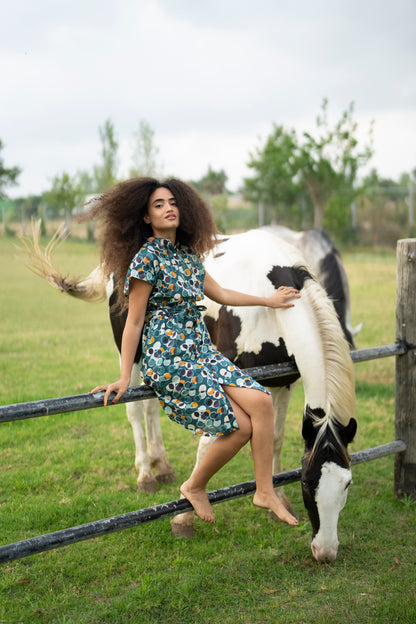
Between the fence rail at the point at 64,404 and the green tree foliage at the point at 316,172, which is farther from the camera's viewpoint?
the green tree foliage at the point at 316,172

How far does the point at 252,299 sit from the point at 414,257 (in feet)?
4.02

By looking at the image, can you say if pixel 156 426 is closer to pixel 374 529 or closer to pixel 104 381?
pixel 374 529

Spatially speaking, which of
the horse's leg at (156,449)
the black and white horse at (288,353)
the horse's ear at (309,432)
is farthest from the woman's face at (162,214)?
the horse's leg at (156,449)

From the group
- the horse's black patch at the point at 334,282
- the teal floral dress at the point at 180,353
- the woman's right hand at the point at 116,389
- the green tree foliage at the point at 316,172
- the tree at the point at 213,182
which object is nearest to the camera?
the woman's right hand at the point at 116,389

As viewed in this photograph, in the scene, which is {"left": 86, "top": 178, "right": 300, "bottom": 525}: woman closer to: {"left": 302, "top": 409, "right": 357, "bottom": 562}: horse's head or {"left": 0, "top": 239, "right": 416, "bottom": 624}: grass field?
{"left": 302, "top": 409, "right": 357, "bottom": 562}: horse's head

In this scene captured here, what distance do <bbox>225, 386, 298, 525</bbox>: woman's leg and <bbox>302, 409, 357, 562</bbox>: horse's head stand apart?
21 centimetres

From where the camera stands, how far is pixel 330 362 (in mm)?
2773

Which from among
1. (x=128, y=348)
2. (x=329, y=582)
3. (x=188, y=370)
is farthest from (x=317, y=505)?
(x=128, y=348)

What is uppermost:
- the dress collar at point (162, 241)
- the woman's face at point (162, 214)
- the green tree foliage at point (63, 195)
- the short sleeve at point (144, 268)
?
the green tree foliage at point (63, 195)

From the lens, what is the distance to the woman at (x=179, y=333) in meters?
2.49

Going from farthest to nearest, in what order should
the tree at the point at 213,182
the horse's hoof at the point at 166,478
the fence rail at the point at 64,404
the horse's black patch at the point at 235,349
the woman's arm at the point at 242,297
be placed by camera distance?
the tree at the point at 213,182, the horse's hoof at the point at 166,478, the horse's black patch at the point at 235,349, the woman's arm at the point at 242,297, the fence rail at the point at 64,404

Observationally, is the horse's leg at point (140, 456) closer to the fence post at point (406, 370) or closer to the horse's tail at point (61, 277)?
the horse's tail at point (61, 277)

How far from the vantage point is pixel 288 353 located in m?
2.98

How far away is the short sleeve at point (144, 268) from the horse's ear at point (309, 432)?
1.02 metres
